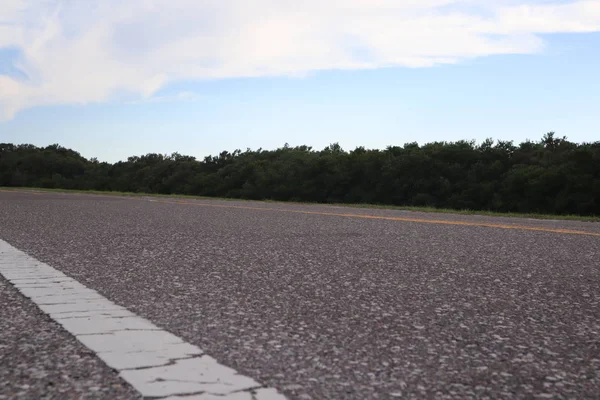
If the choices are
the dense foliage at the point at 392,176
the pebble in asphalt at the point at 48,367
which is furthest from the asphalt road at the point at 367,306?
the dense foliage at the point at 392,176

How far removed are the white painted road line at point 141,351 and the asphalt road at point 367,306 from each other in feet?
0.29

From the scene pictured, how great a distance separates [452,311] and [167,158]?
271ft

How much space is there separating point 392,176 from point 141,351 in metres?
41.9

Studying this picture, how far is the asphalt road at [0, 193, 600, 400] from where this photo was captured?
2.17 metres

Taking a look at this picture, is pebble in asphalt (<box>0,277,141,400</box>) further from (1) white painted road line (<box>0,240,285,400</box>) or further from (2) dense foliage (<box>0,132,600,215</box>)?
(2) dense foliage (<box>0,132,600,215</box>)

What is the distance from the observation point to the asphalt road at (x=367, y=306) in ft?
7.11

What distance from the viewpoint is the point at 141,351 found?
2.35 metres

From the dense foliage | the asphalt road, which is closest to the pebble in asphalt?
the asphalt road

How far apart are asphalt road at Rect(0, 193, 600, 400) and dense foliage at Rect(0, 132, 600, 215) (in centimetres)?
2746


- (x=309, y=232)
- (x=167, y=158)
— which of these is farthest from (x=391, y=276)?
(x=167, y=158)

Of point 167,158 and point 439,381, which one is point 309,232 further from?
point 167,158

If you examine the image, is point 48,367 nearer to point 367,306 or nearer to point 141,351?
point 141,351

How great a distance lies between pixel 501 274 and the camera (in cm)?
449

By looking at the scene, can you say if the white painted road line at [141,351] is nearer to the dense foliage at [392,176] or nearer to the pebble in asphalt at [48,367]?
the pebble in asphalt at [48,367]
